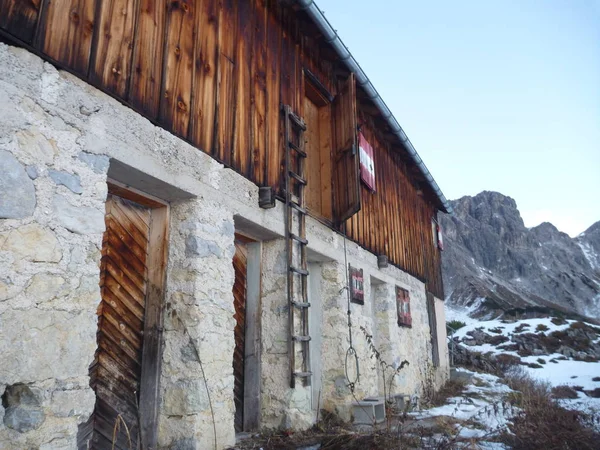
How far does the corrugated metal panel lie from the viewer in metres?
3.13

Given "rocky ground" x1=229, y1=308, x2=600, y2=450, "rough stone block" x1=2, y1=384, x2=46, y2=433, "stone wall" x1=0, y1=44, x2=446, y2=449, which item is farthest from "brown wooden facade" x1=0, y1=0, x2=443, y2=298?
"rocky ground" x1=229, y1=308, x2=600, y2=450

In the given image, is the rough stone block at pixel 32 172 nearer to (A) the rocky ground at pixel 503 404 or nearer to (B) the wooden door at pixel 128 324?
(B) the wooden door at pixel 128 324

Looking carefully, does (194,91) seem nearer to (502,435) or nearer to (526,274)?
(502,435)

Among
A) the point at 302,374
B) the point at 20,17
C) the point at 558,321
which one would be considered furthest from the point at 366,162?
the point at 558,321

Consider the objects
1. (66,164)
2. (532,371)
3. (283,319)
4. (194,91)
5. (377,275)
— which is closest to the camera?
(66,164)

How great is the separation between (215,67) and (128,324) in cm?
225

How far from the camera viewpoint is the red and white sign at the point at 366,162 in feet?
22.9

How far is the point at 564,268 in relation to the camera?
54625 millimetres

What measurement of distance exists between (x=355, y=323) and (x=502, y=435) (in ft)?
6.99

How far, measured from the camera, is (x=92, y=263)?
2623 millimetres

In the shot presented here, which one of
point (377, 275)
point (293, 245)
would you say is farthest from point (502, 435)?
point (377, 275)

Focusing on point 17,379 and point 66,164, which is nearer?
point 17,379

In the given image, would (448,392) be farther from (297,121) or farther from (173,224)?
(173,224)

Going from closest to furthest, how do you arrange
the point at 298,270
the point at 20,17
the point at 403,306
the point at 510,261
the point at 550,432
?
the point at 20,17
the point at 550,432
the point at 298,270
the point at 403,306
the point at 510,261
